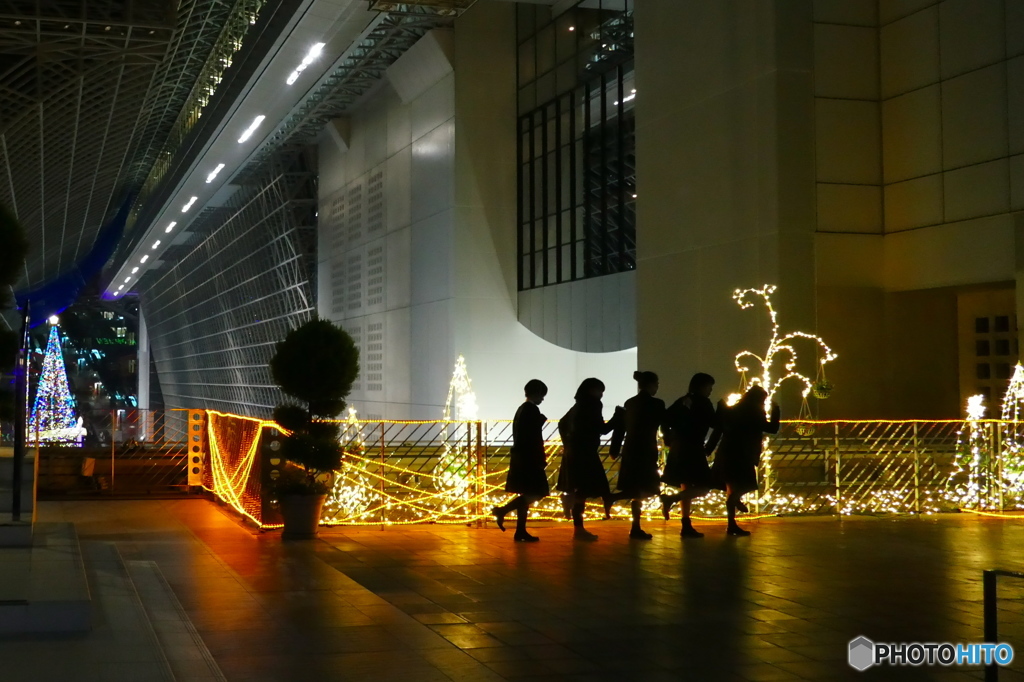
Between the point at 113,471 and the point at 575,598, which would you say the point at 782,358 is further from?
the point at 575,598

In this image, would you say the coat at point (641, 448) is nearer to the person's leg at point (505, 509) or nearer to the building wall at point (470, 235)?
the person's leg at point (505, 509)

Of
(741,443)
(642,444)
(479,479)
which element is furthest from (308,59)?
(741,443)

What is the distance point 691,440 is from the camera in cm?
1158

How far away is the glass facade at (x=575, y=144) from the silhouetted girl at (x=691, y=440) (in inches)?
567

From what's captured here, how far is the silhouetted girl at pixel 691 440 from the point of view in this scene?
37.9ft

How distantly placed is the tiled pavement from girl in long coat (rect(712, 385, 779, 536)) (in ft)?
1.90

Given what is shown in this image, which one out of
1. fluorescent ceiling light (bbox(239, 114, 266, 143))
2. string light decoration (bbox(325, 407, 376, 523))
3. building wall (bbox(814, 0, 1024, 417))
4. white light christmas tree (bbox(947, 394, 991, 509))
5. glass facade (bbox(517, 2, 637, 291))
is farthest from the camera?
fluorescent ceiling light (bbox(239, 114, 266, 143))

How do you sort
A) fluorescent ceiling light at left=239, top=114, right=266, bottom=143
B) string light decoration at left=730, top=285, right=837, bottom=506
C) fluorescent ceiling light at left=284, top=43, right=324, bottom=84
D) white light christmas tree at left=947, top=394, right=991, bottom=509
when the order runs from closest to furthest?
white light christmas tree at left=947, top=394, right=991, bottom=509
string light decoration at left=730, top=285, right=837, bottom=506
fluorescent ceiling light at left=284, top=43, right=324, bottom=84
fluorescent ceiling light at left=239, top=114, right=266, bottom=143

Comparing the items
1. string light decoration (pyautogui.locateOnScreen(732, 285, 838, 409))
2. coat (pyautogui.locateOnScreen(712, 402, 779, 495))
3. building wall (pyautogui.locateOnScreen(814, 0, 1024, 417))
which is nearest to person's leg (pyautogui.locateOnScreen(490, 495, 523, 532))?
coat (pyautogui.locateOnScreen(712, 402, 779, 495))

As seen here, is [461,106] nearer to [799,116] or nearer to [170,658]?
[799,116]

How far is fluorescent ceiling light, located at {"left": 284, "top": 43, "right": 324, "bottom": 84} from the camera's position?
26109 millimetres

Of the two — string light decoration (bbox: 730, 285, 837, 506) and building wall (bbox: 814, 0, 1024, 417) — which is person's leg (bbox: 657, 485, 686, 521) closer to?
string light decoration (bbox: 730, 285, 837, 506)

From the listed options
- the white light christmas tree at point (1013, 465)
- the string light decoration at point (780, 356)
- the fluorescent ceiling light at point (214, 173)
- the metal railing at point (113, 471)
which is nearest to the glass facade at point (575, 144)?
the string light decoration at point (780, 356)

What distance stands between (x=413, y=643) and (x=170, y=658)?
129 cm
